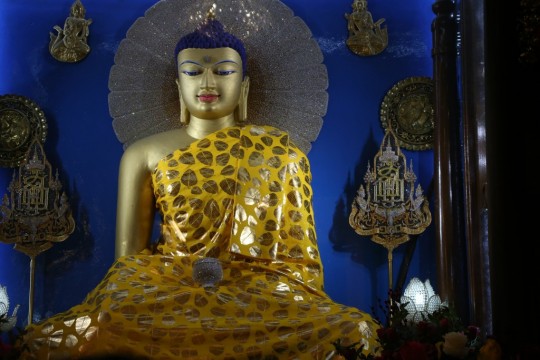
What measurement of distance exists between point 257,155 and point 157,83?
929 mm

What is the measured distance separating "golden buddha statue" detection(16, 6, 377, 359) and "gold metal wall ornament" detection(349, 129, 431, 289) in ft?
1.50

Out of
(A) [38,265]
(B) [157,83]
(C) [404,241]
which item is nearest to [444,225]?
(C) [404,241]

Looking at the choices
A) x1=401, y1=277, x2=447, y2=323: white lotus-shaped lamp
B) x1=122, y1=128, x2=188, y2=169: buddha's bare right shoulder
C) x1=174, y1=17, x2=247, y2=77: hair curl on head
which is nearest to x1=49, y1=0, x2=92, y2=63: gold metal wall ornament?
x1=174, y1=17, x2=247, y2=77: hair curl on head

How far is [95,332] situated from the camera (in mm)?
4875

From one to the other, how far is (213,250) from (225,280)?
336 millimetres

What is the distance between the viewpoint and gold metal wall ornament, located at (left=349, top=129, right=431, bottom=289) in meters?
6.33

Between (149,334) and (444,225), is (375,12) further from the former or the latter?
(149,334)

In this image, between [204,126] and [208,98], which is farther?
[204,126]

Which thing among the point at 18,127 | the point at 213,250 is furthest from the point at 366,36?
the point at 18,127

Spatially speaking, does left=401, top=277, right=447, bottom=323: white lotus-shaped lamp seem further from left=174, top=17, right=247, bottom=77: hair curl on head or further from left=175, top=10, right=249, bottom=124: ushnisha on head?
left=174, top=17, right=247, bottom=77: hair curl on head

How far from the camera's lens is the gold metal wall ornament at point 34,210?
6371 mm

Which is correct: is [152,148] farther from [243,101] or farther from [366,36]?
[366,36]

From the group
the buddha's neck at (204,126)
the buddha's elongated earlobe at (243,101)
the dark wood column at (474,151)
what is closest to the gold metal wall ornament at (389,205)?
the dark wood column at (474,151)

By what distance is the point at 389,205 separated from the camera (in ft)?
20.9
